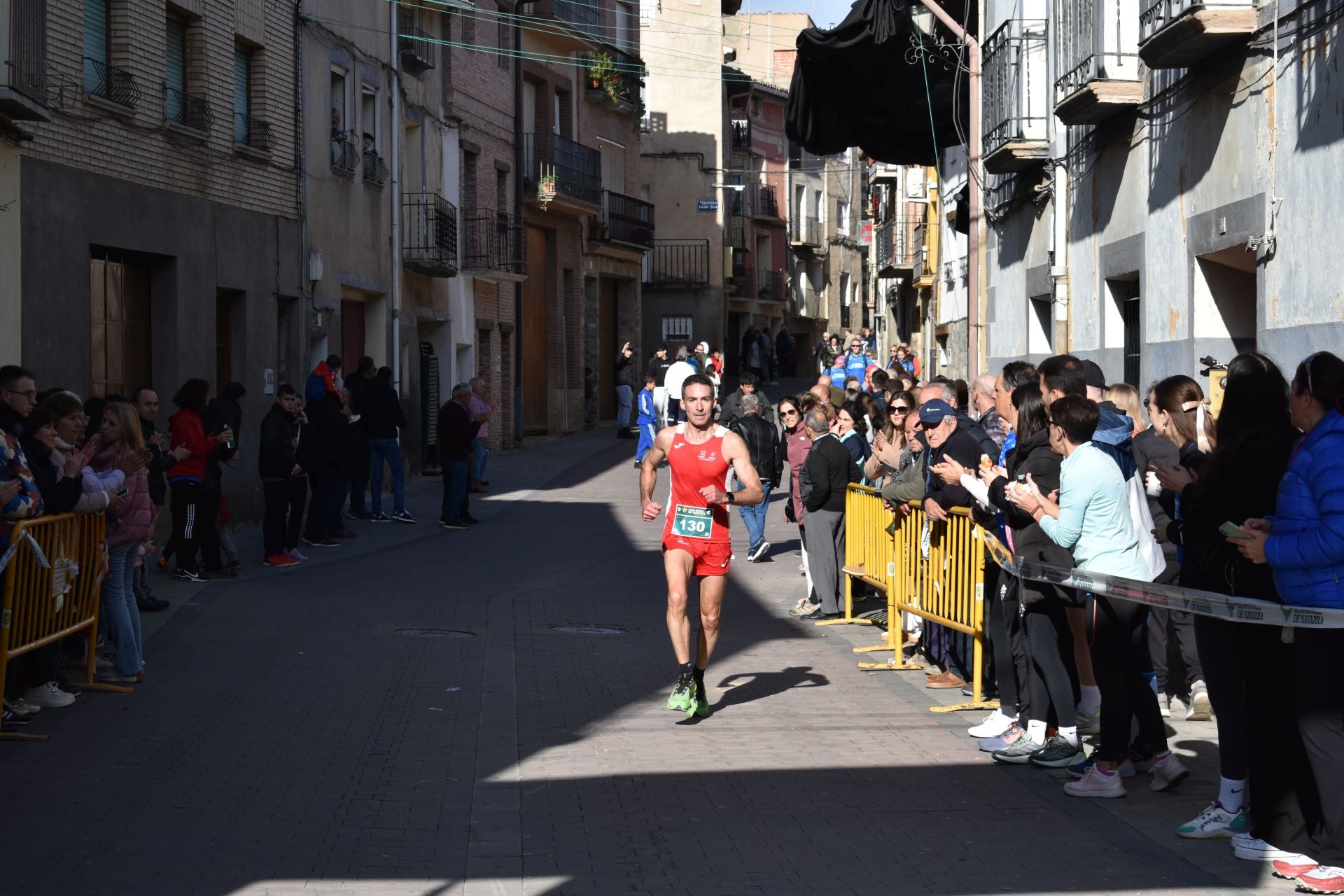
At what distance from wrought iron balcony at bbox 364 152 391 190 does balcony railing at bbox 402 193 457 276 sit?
55.8 inches

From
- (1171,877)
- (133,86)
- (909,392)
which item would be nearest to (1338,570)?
(1171,877)

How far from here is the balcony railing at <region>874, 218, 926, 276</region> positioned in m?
40.7

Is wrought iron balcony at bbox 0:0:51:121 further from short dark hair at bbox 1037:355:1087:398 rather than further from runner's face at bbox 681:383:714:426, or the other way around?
short dark hair at bbox 1037:355:1087:398

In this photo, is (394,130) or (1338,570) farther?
(394,130)

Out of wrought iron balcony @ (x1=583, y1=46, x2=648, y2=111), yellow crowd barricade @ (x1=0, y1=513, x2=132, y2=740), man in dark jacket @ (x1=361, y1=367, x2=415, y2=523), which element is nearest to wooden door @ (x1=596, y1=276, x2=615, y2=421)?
wrought iron balcony @ (x1=583, y1=46, x2=648, y2=111)

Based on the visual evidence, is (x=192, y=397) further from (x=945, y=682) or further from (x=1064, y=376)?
(x=1064, y=376)

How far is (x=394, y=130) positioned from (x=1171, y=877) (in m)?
22.5

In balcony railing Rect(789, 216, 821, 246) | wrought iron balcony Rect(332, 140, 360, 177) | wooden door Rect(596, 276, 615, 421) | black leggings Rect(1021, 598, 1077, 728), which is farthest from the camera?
balcony railing Rect(789, 216, 821, 246)

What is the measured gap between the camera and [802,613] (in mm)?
13930

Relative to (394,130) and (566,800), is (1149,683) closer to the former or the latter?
(566,800)

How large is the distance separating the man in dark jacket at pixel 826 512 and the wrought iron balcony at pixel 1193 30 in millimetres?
3972

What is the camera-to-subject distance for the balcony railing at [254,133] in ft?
67.7

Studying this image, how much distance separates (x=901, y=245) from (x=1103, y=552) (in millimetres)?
37258

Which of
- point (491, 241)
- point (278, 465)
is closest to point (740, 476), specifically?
point (278, 465)
